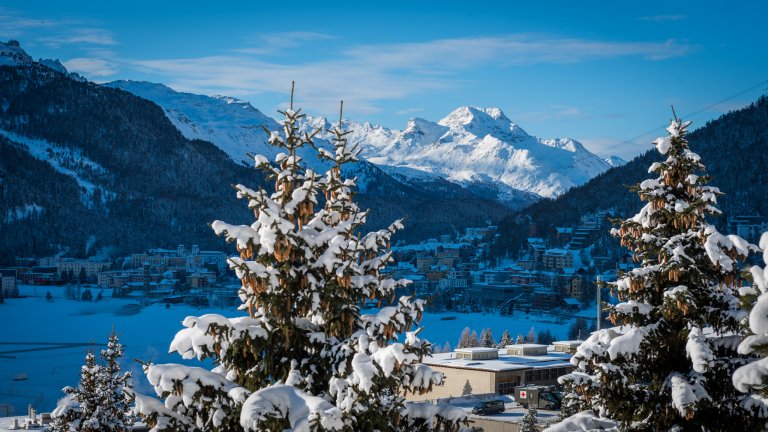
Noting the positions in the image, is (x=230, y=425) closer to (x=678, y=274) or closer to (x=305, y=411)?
(x=305, y=411)

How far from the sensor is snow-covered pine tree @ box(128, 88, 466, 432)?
364 inches

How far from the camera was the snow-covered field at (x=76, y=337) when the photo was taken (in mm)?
110125

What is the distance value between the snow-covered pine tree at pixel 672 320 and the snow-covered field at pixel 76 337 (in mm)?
83588

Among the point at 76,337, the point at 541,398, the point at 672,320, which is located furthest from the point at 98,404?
the point at 76,337

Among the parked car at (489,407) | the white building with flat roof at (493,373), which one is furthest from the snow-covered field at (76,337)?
the parked car at (489,407)

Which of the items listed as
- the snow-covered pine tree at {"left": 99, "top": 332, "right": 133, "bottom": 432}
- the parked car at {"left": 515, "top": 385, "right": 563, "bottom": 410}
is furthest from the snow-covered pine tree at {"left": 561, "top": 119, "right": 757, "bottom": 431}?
the parked car at {"left": 515, "top": 385, "right": 563, "bottom": 410}

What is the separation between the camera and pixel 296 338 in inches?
416

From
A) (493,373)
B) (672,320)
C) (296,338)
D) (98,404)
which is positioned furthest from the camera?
(493,373)

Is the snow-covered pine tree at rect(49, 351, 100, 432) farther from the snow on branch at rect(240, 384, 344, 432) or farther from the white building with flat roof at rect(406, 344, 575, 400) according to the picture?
the white building with flat roof at rect(406, 344, 575, 400)

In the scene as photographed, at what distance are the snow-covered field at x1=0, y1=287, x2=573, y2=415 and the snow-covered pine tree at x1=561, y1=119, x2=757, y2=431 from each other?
274 ft

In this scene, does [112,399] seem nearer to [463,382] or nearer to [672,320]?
[672,320]

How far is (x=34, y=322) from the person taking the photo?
187250 millimetres

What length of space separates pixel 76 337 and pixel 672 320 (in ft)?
535

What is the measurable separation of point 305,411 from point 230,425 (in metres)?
1.21
